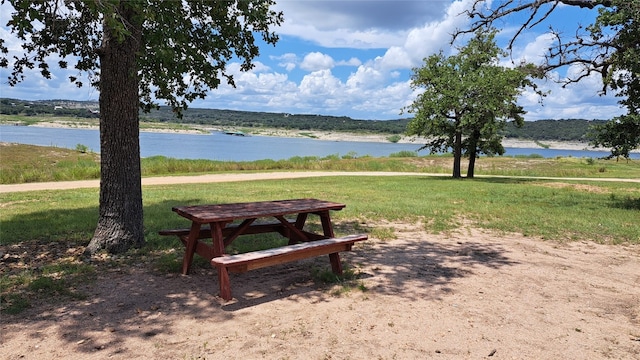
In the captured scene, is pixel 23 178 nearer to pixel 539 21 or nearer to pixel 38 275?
pixel 38 275

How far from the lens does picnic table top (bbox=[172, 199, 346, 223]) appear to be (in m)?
4.31

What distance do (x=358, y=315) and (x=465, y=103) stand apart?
58.5 feet

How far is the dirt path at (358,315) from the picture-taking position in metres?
3.22

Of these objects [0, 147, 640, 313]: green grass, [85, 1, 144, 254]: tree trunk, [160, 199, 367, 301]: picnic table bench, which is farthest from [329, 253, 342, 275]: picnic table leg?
[85, 1, 144, 254]: tree trunk

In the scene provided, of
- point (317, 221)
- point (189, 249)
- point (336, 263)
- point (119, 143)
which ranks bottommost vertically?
point (317, 221)

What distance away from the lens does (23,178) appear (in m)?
16.9

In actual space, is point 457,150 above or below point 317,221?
above

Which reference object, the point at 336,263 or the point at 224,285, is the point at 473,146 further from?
the point at 224,285

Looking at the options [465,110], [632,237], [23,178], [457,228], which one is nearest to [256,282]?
[457,228]

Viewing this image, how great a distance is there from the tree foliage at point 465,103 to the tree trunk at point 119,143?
16.4 metres

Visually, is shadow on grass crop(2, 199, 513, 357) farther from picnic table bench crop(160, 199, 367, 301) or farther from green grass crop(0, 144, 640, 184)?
green grass crop(0, 144, 640, 184)

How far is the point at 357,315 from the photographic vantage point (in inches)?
151

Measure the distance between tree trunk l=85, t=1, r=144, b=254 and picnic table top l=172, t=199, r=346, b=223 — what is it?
102cm

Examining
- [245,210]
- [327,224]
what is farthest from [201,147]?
[245,210]
